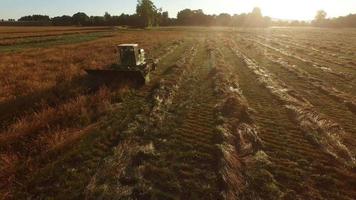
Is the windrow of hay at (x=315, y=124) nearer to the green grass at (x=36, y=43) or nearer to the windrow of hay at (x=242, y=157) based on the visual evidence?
the windrow of hay at (x=242, y=157)

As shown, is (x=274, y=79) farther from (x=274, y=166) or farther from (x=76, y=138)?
(x=76, y=138)

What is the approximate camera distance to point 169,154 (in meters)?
6.98

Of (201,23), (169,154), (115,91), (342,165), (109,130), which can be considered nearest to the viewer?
(342,165)

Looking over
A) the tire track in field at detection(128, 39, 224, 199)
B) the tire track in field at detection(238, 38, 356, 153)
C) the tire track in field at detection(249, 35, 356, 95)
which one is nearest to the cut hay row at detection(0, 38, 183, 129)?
the tire track in field at detection(128, 39, 224, 199)

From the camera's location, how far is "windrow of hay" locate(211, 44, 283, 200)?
553cm

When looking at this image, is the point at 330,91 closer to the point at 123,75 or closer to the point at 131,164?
the point at 123,75

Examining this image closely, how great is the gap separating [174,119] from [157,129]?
3.28ft

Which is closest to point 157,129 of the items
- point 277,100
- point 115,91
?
point 115,91

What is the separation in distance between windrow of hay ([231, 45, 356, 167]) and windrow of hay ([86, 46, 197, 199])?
411cm

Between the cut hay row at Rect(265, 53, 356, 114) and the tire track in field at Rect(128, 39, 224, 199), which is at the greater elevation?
the tire track in field at Rect(128, 39, 224, 199)

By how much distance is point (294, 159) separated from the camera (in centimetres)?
678

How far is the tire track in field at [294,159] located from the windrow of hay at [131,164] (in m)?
2.68

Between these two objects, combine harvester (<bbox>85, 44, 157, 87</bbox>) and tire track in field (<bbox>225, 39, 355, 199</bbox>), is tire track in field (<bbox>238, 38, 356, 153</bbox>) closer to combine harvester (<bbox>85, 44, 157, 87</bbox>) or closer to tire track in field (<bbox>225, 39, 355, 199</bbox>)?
tire track in field (<bbox>225, 39, 355, 199</bbox>)

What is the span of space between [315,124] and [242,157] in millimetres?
3306
